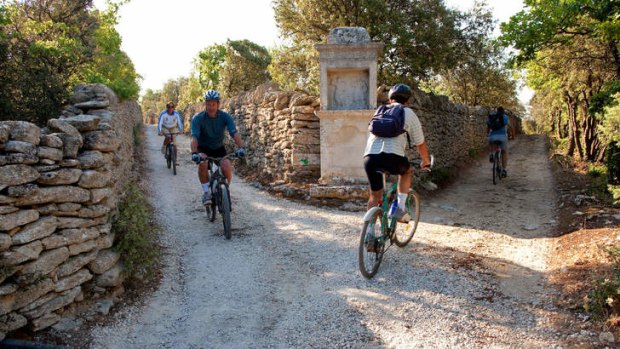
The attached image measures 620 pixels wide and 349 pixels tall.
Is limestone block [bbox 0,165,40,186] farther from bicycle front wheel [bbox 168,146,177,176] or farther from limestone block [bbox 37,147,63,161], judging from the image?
bicycle front wheel [bbox 168,146,177,176]

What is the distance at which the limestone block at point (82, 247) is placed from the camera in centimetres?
340

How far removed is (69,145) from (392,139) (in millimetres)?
2913

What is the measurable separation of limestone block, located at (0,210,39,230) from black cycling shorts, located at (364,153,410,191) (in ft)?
9.45

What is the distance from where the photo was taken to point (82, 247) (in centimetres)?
347

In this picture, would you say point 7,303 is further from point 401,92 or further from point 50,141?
point 401,92

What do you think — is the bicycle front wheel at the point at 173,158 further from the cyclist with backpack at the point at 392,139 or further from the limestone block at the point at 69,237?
the cyclist with backpack at the point at 392,139

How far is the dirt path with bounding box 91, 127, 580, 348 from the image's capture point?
3.29 metres

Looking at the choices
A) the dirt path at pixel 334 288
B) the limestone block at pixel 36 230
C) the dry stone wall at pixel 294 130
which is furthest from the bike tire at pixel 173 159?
the limestone block at pixel 36 230

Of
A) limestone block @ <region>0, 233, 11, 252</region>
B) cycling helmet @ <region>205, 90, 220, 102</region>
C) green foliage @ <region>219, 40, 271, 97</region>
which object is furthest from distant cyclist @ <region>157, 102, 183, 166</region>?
green foliage @ <region>219, 40, 271, 97</region>

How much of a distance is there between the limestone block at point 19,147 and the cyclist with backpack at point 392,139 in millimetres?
2883

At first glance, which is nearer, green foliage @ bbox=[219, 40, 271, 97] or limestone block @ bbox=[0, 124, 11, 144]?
limestone block @ bbox=[0, 124, 11, 144]

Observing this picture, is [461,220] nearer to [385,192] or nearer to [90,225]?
[385,192]

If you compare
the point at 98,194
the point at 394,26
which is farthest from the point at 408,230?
the point at 394,26

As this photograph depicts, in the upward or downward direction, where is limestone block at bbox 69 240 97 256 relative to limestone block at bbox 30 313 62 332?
upward
